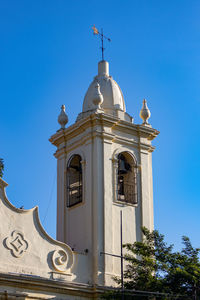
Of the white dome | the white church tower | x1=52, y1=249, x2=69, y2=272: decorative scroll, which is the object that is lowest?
x1=52, y1=249, x2=69, y2=272: decorative scroll

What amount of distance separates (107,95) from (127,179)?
362 centimetres

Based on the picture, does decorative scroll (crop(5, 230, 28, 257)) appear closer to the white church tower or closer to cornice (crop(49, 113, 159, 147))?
the white church tower

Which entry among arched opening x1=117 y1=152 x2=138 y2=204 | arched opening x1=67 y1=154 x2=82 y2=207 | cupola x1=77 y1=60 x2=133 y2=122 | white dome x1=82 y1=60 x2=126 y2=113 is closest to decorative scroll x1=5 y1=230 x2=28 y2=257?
arched opening x1=67 y1=154 x2=82 y2=207

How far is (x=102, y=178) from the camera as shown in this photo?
993 inches

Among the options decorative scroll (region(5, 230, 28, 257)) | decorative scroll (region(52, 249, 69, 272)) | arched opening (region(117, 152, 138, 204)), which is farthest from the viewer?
arched opening (region(117, 152, 138, 204))

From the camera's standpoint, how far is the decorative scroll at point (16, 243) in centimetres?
2219

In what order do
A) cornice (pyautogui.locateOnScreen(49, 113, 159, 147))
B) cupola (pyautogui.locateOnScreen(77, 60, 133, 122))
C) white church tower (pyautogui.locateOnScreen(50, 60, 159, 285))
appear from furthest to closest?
cupola (pyautogui.locateOnScreen(77, 60, 133, 122)) → cornice (pyautogui.locateOnScreen(49, 113, 159, 147)) → white church tower (pyautogui.locateOnScreen(50, 60, 159, 285))

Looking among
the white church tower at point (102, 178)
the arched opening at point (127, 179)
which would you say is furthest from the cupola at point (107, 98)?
the arched opening at point (127, 179)

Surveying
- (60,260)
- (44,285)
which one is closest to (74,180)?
(60,260)

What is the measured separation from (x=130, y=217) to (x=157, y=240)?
8.77 ft

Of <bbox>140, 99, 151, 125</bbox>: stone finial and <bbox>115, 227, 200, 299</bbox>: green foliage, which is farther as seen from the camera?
<bbox>140, 99, 151, 125</bbox>: stone finial

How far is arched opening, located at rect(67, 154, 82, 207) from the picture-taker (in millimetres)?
26609

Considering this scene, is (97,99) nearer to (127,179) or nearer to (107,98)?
(107,98)

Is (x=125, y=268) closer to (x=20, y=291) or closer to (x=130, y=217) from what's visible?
(x=130, y=217)
